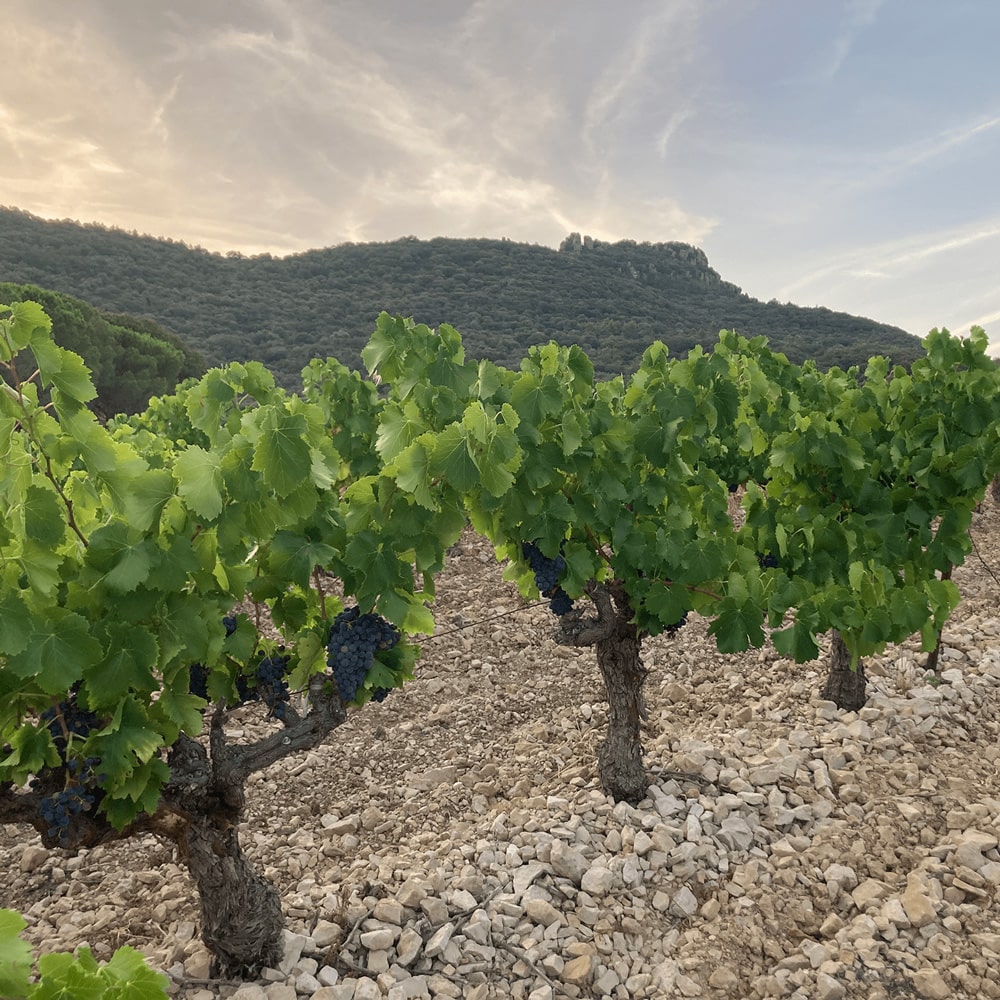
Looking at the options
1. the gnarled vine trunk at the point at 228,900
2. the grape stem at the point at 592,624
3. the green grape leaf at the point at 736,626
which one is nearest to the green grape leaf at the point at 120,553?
the gnarled vine trunk at the point at 228,900

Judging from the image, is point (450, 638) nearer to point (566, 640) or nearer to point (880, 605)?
point (566, 640)

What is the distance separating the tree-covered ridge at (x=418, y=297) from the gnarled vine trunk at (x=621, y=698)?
37077 mm

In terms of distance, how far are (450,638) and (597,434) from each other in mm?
4554

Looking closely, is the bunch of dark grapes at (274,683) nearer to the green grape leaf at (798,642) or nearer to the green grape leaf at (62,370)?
the green grape leaf at (62,370)

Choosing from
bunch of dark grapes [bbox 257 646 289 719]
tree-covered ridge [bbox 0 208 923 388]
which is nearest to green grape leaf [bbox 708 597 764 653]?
bunch of dark grapes [bbox 257 646 289 719]

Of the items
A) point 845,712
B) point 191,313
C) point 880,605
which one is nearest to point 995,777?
point 845,712

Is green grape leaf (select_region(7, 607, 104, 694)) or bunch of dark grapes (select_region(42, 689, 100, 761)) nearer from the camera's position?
green grape leaf (select_region(7, 607, 104, 694))

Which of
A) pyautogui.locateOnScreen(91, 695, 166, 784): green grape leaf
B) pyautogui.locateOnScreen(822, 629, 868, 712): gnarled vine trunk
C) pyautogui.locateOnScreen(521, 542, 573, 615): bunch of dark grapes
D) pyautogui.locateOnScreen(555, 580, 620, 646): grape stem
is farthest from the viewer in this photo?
pyautogui.locateOnScreen(822, 629, 868, 712): gnarled vine trunk

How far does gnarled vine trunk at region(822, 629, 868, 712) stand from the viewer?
5.76 m

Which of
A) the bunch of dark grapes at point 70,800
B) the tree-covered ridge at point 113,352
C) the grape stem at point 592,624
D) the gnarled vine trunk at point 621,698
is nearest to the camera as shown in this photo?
the bunch of dark grapes at point 70,800

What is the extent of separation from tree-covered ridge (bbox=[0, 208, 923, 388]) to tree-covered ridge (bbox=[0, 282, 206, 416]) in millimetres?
9806

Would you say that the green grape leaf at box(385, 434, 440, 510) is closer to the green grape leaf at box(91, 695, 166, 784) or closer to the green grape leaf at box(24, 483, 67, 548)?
the green grape leaf at box(24, 483, 67, 548)

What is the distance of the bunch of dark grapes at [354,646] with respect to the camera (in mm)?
2920

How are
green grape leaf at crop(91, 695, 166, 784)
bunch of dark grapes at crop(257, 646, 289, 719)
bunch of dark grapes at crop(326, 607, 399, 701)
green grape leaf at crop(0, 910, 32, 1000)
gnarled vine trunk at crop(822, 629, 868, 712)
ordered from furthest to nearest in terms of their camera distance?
gnarled vine trunk at crop(822, 629, 868, 712) → bunch of dark grapes at crop(257, 646, 289, 719) → bunch of dark grapes at crop(326, 607, 399, 701) → green grape leaf at crop(91, 695, 166, 784) → green grape leaf at crop(0, 910, 32, 1000)
